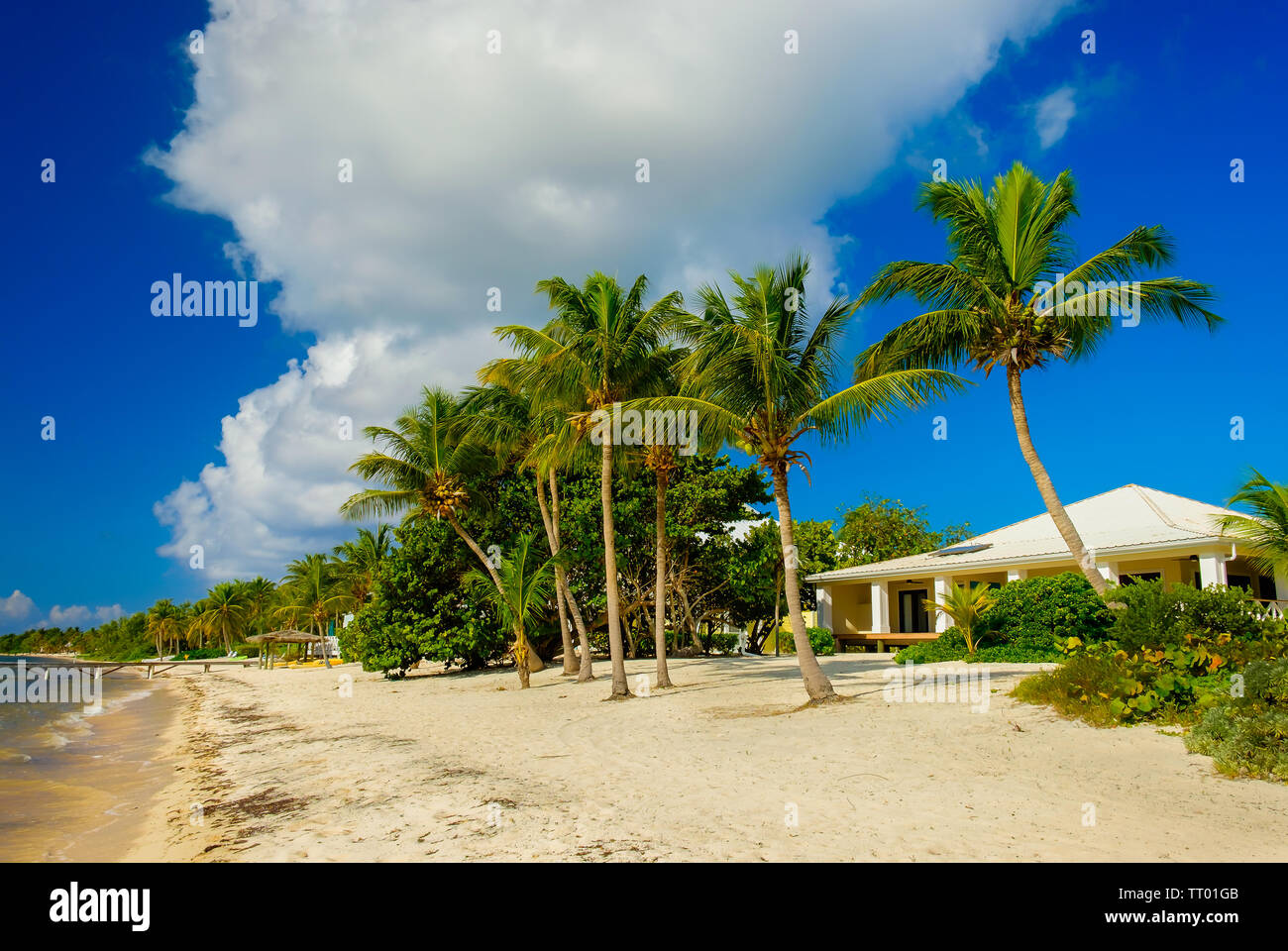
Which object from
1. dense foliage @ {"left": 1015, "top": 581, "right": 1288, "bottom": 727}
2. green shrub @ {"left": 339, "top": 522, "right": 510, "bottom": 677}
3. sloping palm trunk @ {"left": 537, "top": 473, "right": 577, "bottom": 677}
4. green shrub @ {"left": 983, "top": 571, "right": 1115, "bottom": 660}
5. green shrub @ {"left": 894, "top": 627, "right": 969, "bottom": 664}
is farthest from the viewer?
green shrub @ {"left": 339, "top": 522, "right": 510, "bottom": 677}

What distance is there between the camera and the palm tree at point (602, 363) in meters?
16.2

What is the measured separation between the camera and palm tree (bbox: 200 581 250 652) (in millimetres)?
Result: 72688

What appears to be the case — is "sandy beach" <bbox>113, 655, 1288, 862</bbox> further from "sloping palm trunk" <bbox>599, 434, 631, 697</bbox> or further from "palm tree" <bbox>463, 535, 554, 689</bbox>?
"palm tree" <bbox>463, 535, 554, 689</bbox>

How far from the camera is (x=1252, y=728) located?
7.02m

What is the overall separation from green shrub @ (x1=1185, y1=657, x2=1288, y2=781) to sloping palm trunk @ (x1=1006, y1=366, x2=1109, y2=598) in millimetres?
5653

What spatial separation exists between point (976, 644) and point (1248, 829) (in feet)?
46.4

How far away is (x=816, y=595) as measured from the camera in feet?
99.3

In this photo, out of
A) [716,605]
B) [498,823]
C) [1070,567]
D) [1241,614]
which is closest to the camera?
[498,823]

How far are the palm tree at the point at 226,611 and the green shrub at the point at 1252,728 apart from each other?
8064 cm

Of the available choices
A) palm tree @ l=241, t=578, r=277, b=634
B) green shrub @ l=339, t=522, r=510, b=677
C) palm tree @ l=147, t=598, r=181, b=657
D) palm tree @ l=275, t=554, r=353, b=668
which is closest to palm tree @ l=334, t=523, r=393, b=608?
palm tree @ l=275, t=554, r=353, b=668

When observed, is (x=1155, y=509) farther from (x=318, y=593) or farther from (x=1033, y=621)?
(x=318, y=593)

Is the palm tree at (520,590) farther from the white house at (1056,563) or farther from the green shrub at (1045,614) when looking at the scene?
the green shrub at (1045,614)
